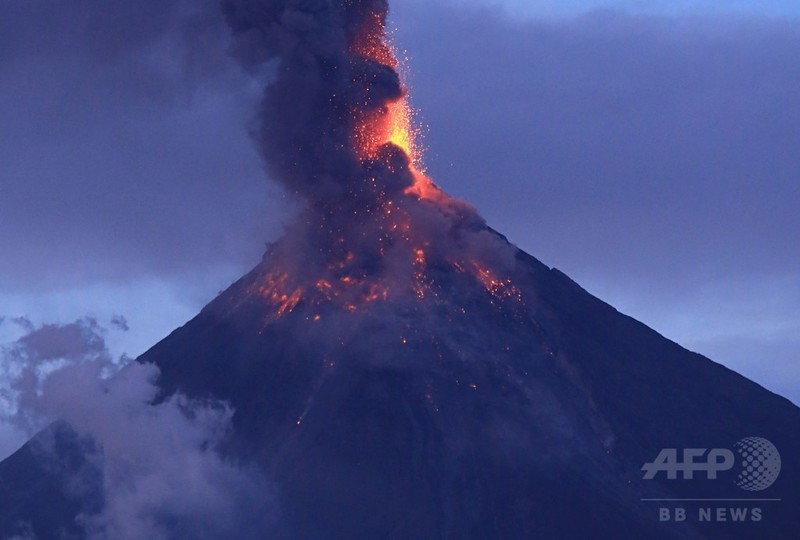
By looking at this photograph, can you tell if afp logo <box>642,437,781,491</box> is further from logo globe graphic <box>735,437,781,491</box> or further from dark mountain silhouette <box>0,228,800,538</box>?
dark mountain silhouette <box>0,228,800,538</box>

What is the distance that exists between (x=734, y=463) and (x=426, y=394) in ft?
63.5

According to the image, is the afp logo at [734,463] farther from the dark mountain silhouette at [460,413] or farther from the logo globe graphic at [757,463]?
the dark mountain silhouette at [460,413]

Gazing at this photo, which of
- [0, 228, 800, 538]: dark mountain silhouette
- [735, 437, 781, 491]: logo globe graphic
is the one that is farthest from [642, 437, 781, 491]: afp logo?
[0, 228, 800, 538]: dark mountain silhouette

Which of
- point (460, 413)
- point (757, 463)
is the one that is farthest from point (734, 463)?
point (460, 413)

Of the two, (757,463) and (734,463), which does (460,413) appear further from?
(757,463)

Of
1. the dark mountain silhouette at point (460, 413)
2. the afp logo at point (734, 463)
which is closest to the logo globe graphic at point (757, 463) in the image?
the afp logo at point (734, 463)

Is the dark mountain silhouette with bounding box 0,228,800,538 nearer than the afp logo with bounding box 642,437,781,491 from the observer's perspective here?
Yes

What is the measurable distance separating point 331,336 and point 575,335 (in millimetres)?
15322

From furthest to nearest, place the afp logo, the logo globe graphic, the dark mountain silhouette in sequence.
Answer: the logo globe graphic
the afp logo
the dark mountain silhouette

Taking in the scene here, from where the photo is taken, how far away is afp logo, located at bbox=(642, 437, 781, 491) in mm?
122250

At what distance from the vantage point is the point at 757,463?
12625cm

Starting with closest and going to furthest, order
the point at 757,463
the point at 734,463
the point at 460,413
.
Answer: the point at 460,413 < the point at 734,463 < the point at 757,463

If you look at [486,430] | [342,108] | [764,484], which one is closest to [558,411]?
[486,430]

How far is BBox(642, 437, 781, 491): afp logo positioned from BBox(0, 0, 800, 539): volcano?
5.6 inches
